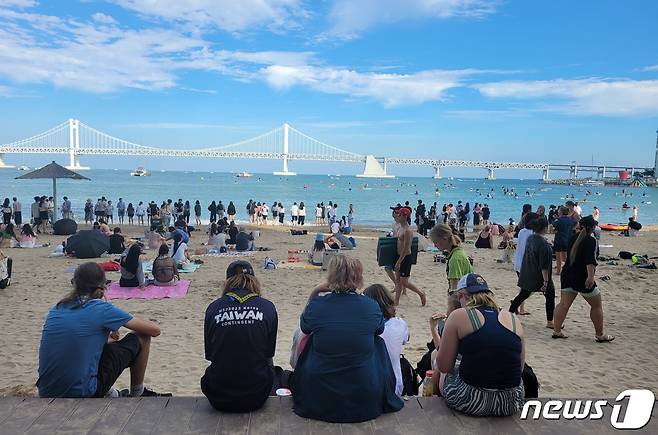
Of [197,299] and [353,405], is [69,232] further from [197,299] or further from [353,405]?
[353,405]

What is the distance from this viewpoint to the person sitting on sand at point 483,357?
104 inches

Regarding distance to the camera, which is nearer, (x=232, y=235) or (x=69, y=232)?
(x=232, y=235)

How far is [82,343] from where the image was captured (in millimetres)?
2822

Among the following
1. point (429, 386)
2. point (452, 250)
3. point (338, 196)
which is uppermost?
point (452, 250)

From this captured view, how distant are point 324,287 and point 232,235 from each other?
33.8ft

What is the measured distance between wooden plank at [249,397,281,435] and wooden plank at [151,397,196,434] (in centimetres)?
32

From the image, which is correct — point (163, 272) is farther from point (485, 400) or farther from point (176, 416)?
point (485, 400)

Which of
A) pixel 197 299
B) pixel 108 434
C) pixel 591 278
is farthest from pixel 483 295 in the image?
pixel 197 299

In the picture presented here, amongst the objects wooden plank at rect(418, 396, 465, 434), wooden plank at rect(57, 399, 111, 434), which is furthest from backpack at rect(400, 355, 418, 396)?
wooden plank at rect(57, 399, 111, 434)

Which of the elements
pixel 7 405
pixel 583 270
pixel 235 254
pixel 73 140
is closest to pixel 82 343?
pixel 7 405

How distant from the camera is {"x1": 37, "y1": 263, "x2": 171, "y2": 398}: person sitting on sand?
2.83 m

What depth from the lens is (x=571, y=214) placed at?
28.7 feet

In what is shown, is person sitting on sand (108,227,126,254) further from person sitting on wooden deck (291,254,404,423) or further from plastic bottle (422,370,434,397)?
person sitting on wooden deck (291,254,404,423)

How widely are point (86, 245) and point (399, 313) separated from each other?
731cm
